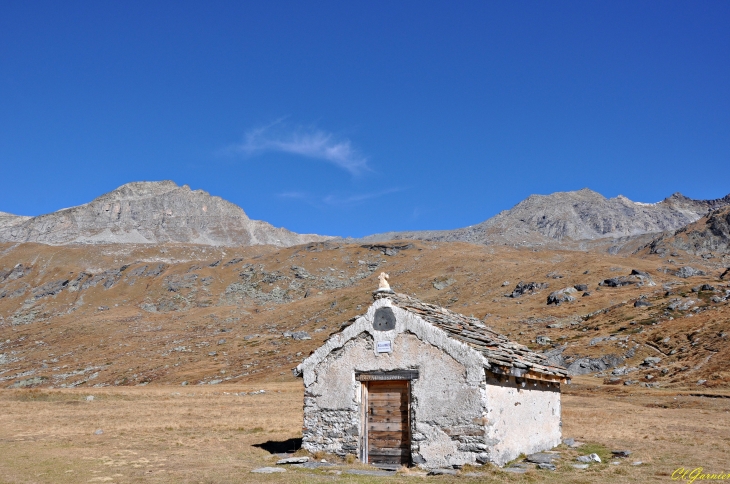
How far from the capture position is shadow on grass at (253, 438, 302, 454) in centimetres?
1884

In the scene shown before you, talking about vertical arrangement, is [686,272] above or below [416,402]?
above

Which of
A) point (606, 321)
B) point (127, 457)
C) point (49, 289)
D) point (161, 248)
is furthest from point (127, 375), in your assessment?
point (161, 248)

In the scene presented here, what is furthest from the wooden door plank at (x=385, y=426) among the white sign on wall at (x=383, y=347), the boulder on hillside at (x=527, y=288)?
the boulder on hillside at (x=527, y=288)

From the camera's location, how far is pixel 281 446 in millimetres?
20062

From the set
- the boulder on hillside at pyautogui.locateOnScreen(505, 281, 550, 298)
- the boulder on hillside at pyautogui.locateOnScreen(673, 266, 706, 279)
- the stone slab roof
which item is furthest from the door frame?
the boulder on hillside at pyautogui.locateOnScreen(673, 266, 706, 279)

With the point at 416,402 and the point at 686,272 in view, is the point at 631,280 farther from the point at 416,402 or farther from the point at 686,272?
the point at 416,402

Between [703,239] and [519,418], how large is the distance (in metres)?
162

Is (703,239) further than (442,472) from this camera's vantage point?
Yes

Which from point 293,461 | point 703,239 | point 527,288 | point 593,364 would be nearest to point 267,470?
point 293,461

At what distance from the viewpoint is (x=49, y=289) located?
12800cm

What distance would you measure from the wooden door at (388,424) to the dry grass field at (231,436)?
3.59 ft

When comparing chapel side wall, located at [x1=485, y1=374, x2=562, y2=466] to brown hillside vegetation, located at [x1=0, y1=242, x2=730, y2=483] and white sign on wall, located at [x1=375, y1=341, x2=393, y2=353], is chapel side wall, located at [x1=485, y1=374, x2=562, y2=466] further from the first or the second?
white sign on wall, located at [x1=375, y1=341, x2=393, y2=353]

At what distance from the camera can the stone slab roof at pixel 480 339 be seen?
614 inches

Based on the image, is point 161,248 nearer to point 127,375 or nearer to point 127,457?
point 127,375
